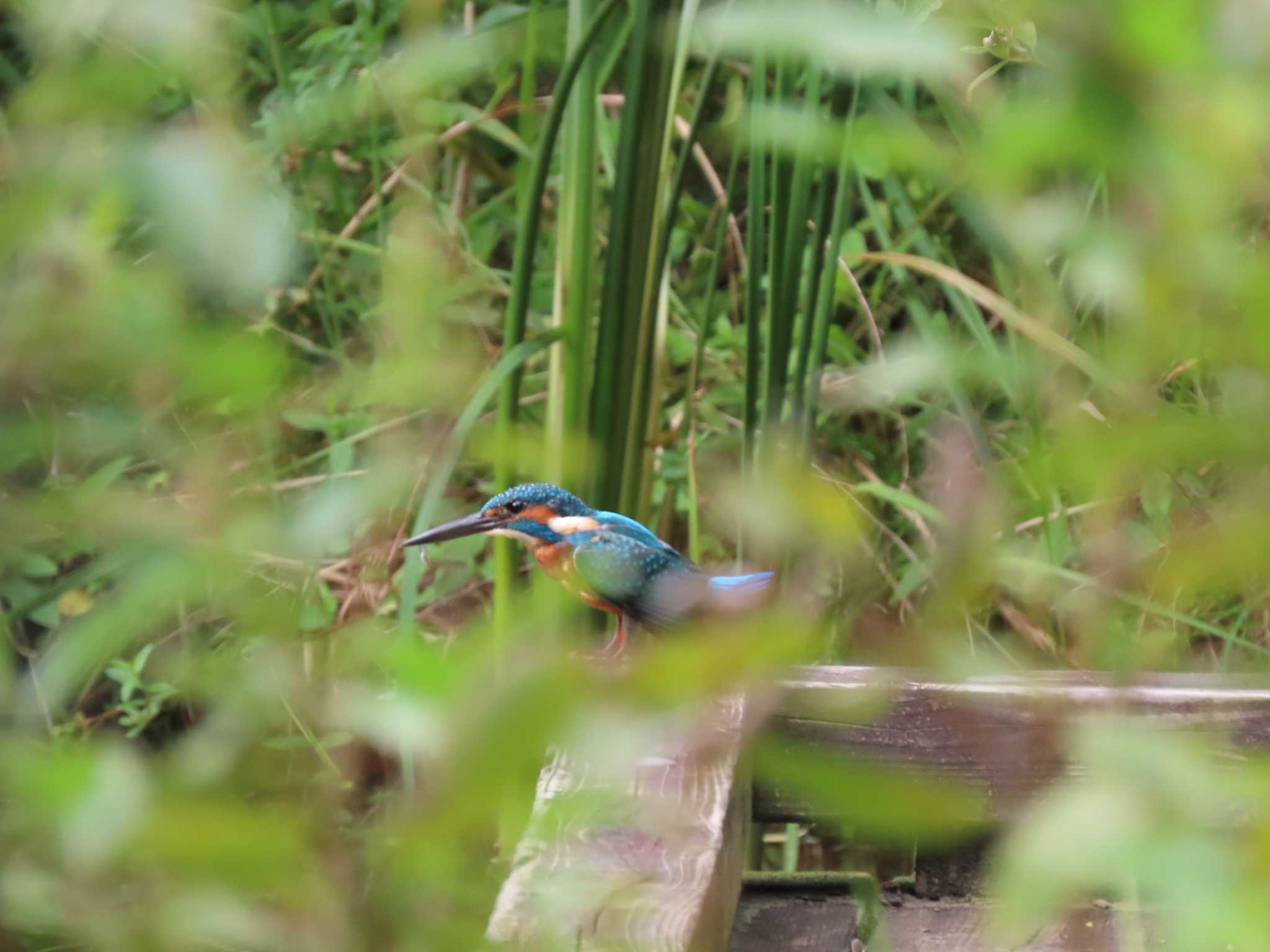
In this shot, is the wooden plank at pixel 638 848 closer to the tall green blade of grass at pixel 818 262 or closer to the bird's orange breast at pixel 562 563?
the bird's orange breast at pixel 562 563

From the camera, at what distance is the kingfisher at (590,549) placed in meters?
0.94

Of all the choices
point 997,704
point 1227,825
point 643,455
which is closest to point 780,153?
point 643,455

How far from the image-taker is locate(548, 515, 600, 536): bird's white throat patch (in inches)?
40.0

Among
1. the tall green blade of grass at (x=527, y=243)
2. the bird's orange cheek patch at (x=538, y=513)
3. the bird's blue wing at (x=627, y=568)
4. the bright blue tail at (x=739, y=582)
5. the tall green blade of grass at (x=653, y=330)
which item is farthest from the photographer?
the tall green blade of grass at (x=653, y=330)

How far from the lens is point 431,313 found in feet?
1.20

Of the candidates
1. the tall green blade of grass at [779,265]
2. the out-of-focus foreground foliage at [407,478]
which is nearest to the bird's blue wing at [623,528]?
the tall green blade of grass at [779,265]

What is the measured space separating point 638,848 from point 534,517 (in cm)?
39

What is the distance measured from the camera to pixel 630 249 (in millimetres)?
1267

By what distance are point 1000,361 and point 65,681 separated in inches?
9.5

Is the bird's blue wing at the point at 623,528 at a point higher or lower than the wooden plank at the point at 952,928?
higher

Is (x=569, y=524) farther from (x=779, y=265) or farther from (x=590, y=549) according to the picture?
(x=779, y=265)

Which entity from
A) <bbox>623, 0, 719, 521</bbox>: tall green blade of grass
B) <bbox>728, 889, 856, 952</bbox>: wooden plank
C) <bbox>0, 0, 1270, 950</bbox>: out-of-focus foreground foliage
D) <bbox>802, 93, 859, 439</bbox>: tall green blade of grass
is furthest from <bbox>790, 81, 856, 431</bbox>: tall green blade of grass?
<bbox>0, 0, 1270, 950</bbox>: out-of-focus foreground foliage

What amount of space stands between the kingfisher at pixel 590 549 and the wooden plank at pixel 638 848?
0.44 ft

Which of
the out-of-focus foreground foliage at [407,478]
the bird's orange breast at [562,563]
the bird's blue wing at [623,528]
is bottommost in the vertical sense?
the bird's orange breast at [562,563]
